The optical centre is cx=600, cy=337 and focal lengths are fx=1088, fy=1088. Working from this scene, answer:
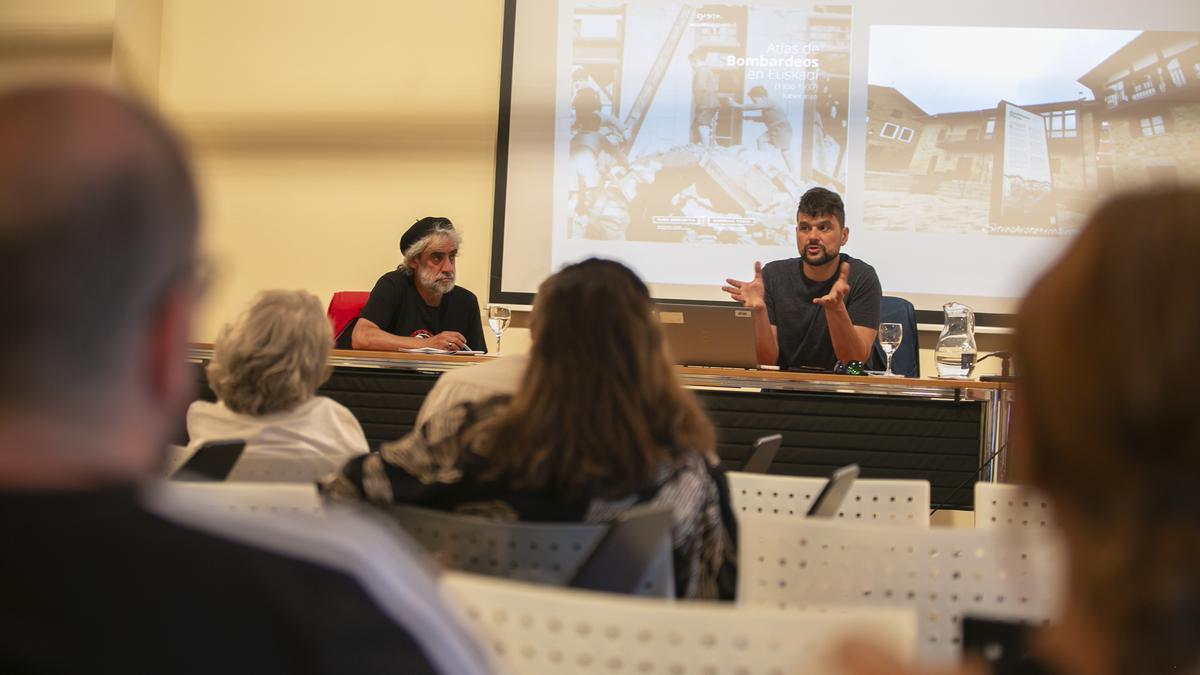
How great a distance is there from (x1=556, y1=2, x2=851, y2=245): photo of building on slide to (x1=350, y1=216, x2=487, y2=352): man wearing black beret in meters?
1.01

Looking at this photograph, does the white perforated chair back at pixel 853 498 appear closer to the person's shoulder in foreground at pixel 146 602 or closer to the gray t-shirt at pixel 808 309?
the person's shoulder in foreground at pixel 146 602

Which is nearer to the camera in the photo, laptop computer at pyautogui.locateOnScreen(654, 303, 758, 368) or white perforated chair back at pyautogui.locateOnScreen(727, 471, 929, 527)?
white perforated chair back at pyautogui.locateOnScreen(727, 471, 929, 527)

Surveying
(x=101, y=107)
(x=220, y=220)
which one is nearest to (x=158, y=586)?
(x=101, y=107)

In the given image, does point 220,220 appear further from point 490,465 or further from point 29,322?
point 29,322

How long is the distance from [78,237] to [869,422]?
2.95m

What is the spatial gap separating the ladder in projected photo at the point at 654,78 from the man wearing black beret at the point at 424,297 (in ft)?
4.20

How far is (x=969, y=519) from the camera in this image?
4570 mm

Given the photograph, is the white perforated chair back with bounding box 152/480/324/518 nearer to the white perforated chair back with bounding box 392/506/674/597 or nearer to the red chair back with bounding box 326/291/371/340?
the white perforated chair back with bounding box 392/506/674/597

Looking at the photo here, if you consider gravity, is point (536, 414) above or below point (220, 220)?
below

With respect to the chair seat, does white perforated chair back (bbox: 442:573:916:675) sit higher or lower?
lower

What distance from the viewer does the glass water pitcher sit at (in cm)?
360

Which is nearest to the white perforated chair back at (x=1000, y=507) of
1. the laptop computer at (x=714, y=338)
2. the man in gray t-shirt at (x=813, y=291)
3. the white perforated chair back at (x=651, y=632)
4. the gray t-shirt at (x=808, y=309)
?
the white perforated chair back at (x=651, y=632)

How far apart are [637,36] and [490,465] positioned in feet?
13.8

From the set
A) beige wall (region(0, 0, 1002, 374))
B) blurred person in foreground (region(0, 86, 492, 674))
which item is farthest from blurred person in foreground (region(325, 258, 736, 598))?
beige wall (region(0, 0, 1002, 374))
